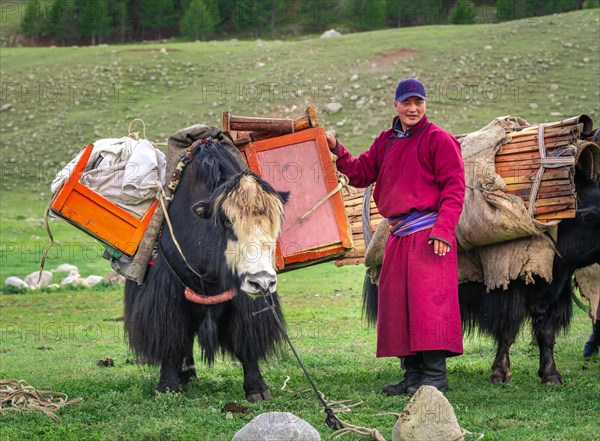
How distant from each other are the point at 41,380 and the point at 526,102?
2431 centimetres

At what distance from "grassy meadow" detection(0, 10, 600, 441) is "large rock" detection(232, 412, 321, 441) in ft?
1.59

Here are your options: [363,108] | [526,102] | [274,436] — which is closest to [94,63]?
[363,108]

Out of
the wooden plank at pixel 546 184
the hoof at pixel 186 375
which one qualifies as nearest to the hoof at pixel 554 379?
the wooden plank at pixel 546 184

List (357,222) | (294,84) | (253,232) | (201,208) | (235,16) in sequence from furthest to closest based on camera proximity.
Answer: (235,16)
(294,84)
(357,222)
(201,208)
(253,232)

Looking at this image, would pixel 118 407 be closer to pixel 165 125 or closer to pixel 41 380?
pixel 41 380

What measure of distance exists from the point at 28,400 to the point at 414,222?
8.27 feet

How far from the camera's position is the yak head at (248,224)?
4570 millimetres

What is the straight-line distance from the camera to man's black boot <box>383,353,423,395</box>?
5.52 m

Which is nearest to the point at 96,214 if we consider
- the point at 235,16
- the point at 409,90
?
the point at 409,90

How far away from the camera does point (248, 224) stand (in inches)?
186

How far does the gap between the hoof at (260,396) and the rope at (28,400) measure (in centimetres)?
103

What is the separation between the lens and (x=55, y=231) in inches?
711

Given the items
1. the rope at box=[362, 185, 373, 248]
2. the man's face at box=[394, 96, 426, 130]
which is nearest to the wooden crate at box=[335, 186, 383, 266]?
the rope at box=[362, 185, 373, 248]

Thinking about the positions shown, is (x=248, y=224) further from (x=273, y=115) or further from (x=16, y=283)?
(x=273, y=115)
